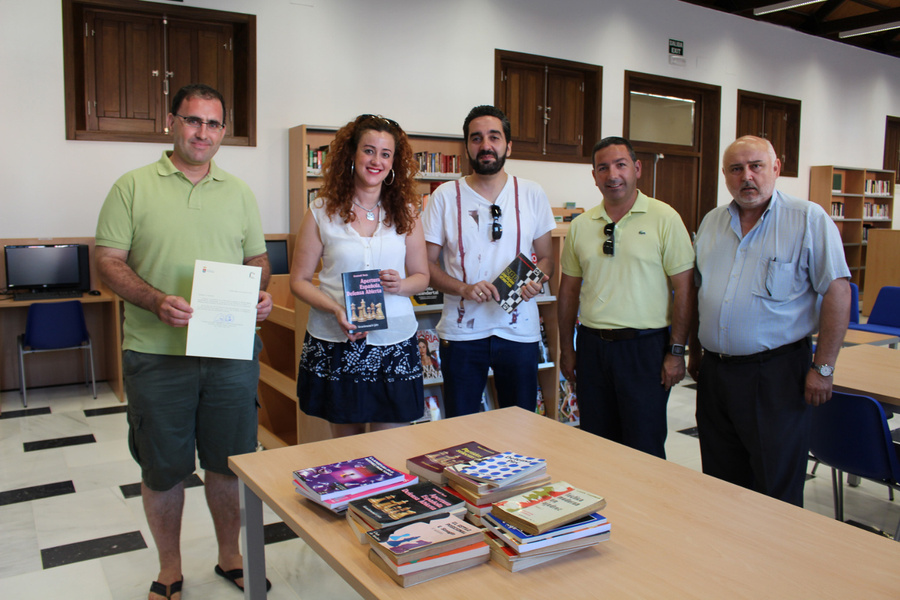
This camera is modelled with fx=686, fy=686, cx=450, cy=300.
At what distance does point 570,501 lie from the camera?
4.59 feet

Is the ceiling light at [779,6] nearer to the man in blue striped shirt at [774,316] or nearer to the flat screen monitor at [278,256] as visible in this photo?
the flat screen monitor at [278,256]

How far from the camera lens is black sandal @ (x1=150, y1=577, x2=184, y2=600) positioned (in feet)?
7.94

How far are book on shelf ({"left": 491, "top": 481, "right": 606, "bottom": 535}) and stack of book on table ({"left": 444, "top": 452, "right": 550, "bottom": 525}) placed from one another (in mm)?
35

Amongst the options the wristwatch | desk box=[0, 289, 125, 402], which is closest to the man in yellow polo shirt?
the wristwatch

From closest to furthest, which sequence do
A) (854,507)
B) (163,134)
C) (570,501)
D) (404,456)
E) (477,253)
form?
1. (570,501)
2. (404,456)
3. (477,253)
4. (854,507)
5. (163,134)

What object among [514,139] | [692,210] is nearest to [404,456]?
[514,139]

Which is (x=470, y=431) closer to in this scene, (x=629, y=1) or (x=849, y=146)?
(x=629, y=1)

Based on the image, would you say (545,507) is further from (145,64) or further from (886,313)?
(145,64)

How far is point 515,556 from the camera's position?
1254mm

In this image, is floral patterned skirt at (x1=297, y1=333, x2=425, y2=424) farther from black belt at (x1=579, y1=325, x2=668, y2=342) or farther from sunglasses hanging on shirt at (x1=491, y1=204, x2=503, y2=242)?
black belt at (x1=579, y1=325, x2=668, y2=342)

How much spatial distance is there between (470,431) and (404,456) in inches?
11.5

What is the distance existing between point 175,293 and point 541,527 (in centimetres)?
149

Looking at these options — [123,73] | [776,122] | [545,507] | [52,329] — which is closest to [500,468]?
[545,507]

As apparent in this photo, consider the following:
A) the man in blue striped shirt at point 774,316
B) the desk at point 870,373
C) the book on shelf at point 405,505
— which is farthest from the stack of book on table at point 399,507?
the desk at point 870,373
